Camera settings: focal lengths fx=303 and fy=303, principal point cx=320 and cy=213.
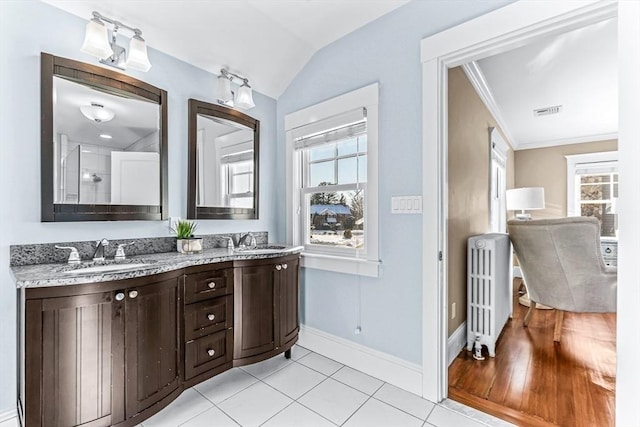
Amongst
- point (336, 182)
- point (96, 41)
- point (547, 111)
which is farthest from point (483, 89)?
point (96, 41)

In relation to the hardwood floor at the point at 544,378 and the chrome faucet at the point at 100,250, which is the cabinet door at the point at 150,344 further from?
the hardwood floor at the point at 544,378

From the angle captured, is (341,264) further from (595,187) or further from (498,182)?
(595,187)

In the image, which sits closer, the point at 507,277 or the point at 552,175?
the point at 507,277

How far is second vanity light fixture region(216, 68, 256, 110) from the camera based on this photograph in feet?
7.72

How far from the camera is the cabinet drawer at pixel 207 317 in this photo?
5.89ft

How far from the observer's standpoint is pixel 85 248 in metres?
1.78

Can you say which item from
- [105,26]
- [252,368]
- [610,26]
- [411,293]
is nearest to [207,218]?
[252,368]

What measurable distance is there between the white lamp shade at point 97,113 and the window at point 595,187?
21.3 feet

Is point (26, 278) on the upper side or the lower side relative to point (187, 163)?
lower

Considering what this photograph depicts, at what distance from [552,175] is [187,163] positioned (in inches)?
235

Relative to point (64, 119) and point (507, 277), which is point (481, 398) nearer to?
point (507, 277)

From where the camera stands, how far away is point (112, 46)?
5.99ft

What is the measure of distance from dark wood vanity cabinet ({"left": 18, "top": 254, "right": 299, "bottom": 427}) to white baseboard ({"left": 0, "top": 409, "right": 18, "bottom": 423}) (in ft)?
0.48

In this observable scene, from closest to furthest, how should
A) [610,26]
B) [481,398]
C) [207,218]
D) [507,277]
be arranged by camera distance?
[481,398] → [610,26] → [207,218] → [507,277]
